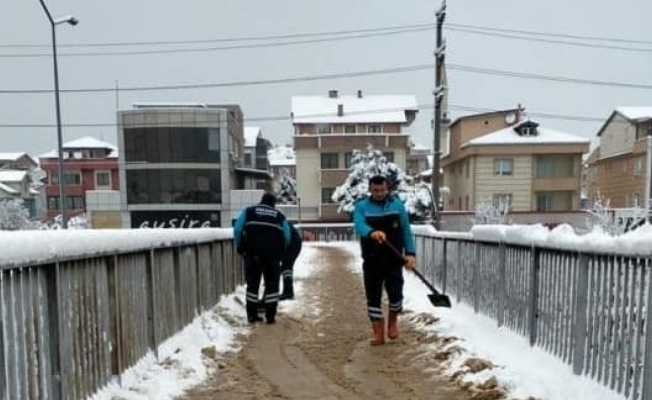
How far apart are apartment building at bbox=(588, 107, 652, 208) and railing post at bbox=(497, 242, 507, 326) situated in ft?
108

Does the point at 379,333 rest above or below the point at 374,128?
below

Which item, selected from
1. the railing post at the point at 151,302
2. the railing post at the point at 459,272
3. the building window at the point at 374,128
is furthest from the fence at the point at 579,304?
the building window at the point at 374,128

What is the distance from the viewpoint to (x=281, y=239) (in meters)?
7.05

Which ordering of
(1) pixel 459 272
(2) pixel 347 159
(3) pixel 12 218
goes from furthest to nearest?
(2) pixel 347 159
(3) pixel 12 218
(1) pixel 459 272

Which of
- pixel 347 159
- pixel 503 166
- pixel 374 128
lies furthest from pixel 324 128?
pixel 503 166

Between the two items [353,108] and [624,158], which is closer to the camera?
[624,158]

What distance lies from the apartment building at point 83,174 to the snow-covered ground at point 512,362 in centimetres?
5142

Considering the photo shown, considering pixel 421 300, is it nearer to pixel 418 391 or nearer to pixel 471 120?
pixel 418 391

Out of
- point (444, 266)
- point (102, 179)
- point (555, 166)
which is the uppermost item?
point (555, 166)

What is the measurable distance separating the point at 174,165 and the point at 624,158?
32994 mm

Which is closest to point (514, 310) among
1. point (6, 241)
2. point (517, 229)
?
point (517, 229)

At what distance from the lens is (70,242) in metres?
3.37

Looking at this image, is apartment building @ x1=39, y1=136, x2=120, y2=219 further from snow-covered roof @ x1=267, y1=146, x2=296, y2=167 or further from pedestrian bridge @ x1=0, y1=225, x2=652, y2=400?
pedestrian bridge @ x1=0, y1=225, x2=652, y2=400

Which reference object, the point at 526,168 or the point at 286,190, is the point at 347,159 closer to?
the point at 526,168
